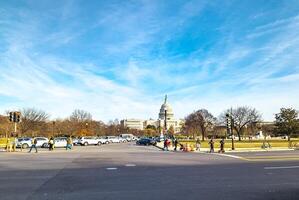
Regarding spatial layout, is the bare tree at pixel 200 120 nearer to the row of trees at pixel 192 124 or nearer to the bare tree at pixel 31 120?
the row of trees at pixel 192 124

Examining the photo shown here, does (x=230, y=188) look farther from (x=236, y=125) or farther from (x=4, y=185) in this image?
(x=236, y=125)

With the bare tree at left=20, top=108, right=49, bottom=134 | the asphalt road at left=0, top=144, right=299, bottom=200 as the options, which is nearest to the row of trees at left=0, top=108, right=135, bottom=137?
the bare tree at left=20, top=108, right=49, bottom=134

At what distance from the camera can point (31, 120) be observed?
112m

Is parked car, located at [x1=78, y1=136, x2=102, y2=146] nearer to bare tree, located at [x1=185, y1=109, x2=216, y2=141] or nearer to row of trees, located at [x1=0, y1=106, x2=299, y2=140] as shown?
row of trees, located at [x1=0, y1=106, x2=299, y2=140]

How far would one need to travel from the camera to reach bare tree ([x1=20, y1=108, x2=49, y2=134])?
106 metres

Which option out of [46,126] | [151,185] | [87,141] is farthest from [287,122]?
[151,185]

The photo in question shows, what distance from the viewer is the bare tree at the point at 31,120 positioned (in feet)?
349

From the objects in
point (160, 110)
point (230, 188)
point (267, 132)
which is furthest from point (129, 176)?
point (160, 110)

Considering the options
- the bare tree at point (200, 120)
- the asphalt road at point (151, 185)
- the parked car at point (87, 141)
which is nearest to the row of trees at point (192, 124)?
the bare tree at point (200, 120)

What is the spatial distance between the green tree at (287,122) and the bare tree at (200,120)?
26761mm

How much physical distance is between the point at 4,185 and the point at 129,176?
573 cm

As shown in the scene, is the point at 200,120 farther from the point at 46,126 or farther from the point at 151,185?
the point at 151,185

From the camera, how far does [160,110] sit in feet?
649

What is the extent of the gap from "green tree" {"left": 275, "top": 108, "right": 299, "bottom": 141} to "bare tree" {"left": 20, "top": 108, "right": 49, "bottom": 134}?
66005 millimetres
